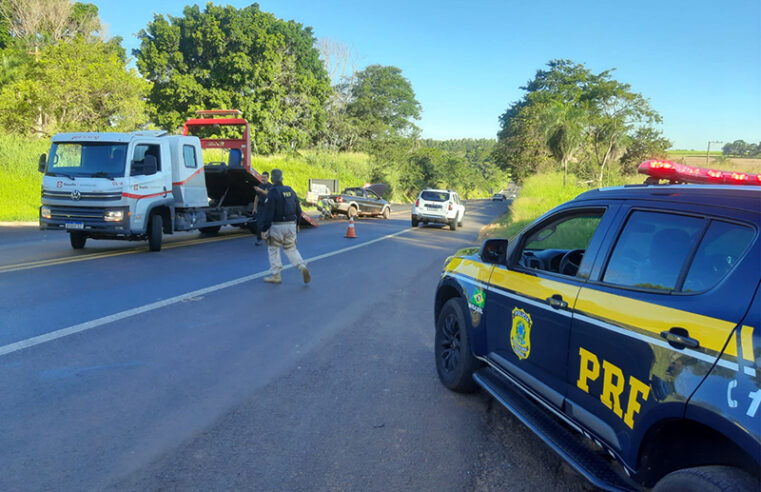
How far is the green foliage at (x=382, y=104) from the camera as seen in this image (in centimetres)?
6022

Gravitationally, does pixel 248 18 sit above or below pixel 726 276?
above

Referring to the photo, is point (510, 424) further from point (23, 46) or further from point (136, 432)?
point (23, 46)

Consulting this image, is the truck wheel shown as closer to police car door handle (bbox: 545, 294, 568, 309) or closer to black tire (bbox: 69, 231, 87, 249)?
black tire (bbox: 69, 231, 87, 249)

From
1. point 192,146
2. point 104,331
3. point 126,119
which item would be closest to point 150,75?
point 126,119

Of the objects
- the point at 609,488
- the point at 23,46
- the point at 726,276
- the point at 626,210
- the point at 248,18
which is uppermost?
the point at 248,18

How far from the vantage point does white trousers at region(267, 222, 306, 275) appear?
8656mm

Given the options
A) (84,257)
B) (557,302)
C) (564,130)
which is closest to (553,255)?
(557,302)

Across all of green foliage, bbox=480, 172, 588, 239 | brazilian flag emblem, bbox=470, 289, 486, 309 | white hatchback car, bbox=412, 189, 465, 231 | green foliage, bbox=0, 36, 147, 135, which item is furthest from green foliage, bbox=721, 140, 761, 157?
green foliage, bbox=0, 36, 147, 135

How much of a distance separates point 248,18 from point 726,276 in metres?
45.0

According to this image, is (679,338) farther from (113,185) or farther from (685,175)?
(113,185)

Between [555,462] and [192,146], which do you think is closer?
[555,462]

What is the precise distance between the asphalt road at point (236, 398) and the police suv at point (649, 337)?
0.58 m

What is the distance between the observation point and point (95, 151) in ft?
36.9

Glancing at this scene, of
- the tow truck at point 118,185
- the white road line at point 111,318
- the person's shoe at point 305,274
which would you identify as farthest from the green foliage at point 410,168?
the white road line at point 111,318
